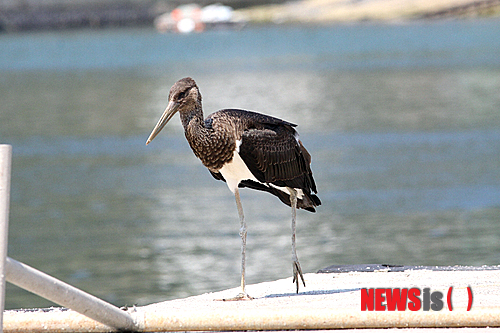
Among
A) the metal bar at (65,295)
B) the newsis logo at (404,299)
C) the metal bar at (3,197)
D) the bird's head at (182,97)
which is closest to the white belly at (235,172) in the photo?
the bird's head at (182,97)

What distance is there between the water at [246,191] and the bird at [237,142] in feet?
24.4

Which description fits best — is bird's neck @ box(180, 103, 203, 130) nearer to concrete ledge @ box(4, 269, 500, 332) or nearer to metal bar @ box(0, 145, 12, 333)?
concrete ledge @ box(4, 269, 500, 332)

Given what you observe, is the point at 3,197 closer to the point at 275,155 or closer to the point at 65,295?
the point at 65,295

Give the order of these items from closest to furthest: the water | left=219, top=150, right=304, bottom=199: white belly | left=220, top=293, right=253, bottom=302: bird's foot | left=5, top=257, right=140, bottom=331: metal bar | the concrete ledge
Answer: left=5, top=257, right=140, bottom=331: metal bar < the concrete ledge < left=219, top=150, right=304, bottom=199: white belly < left=220, top=293, right=253, bottom=302: bird's foot < the water

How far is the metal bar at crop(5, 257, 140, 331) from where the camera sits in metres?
6.55

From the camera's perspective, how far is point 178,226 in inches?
859

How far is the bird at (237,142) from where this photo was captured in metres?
8.59

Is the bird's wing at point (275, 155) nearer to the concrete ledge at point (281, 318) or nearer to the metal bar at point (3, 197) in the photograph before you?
the concrete ledge at point (281, 318)

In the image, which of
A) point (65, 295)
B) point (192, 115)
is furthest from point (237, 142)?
point (65, 295)

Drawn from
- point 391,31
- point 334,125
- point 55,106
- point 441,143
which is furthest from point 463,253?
point 391,31

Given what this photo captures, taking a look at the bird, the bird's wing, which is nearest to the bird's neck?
the bird

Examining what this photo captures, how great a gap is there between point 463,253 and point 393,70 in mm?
60674

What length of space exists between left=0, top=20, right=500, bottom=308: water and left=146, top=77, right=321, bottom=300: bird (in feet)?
24.4

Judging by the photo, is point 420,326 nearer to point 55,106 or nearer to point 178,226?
point 178,226
